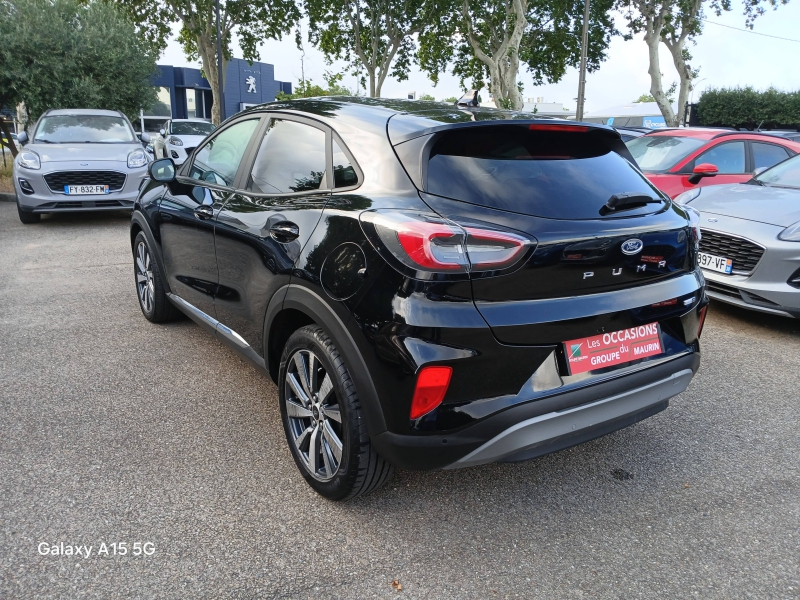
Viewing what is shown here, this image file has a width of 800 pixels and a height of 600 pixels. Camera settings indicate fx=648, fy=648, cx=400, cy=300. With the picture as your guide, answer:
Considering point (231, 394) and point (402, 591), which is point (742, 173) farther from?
point (402, 591)

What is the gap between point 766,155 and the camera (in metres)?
7.82

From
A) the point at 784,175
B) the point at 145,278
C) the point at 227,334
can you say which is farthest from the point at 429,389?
the point at 784,175

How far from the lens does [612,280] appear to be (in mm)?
2508

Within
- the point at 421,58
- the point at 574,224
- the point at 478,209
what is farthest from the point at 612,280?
the point at 421,58

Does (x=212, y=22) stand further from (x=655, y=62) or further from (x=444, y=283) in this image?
(x=444, y=283)

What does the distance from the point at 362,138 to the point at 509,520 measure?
67.1 inches

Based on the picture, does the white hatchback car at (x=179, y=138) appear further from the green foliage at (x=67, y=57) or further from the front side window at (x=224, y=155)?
the front side window at (x=224, y=155)

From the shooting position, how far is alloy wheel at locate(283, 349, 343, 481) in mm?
2631

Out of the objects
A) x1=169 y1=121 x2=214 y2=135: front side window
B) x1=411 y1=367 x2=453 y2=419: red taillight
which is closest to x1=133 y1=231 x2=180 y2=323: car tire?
x1=411 y1=367 x2=453 y2=419: red taillight

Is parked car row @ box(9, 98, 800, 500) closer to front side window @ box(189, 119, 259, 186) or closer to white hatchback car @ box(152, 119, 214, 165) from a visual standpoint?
front side window @ box(189, 119, 259, 186)

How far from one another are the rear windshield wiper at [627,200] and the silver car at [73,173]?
8.46 m

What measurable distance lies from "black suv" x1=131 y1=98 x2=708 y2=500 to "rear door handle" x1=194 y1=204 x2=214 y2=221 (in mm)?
464

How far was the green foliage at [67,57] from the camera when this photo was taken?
14.6 m

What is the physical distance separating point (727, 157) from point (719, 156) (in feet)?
0.36
